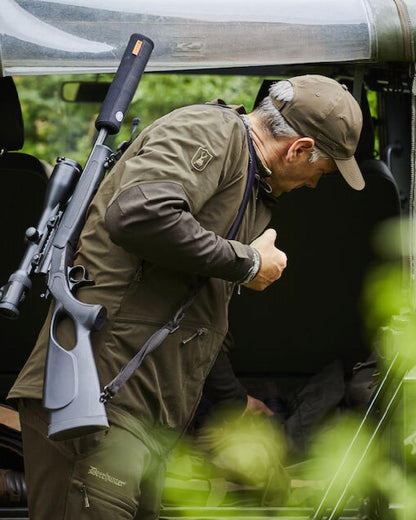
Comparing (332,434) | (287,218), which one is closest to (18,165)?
(287,218)

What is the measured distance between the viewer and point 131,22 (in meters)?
2.97

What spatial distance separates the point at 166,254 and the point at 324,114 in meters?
0.61

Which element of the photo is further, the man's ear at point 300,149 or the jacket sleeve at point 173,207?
the man's ear at point 300,149

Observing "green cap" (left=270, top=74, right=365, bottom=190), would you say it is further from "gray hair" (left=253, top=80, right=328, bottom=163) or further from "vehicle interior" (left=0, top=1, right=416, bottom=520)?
"vehicle interior" (left=0, top=1, right=416, bottom=520)

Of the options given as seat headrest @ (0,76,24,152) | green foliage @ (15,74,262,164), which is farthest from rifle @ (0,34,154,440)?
green foliage @ (15,74,262,164)

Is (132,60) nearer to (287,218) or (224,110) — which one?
(224,110)

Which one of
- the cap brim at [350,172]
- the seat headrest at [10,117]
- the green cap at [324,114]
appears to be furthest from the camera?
the seat headrest at [10,117]

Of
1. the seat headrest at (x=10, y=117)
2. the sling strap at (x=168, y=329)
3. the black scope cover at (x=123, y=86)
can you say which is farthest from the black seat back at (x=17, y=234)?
the sling strap at (x=168, y=329)

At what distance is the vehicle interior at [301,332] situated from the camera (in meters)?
3.51

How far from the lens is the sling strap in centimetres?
242

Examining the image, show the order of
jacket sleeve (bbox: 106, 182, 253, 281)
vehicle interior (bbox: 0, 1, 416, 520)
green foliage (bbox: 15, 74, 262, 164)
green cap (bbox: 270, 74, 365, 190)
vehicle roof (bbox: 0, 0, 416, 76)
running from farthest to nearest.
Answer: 1. green foliage (bbox: 15, 74, 262, 164)
2. vehicle interior (bbox: 0, 1, 416, 520)
3. vehicle roof (bbox: 0, 0, 416, 76)
4. green cap (bbox: 270, 74, 365, 190)
5. jacket sleeve (bbox: 106, 182, 253, 281)

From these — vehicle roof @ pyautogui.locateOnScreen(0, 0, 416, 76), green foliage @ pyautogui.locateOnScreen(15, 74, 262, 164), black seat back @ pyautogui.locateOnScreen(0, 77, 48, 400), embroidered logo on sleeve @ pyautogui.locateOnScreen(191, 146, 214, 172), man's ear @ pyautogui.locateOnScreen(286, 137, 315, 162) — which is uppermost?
vehicle roof @ pyautogui.locateOnScreen(0, 0, 416, 76)

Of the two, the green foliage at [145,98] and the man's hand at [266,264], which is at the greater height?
the man's hand at [266,264]

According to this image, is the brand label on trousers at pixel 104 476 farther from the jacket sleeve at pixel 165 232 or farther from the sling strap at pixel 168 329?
the jacket sleeve at pixel 165 232
